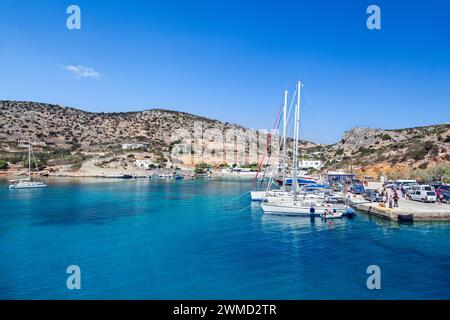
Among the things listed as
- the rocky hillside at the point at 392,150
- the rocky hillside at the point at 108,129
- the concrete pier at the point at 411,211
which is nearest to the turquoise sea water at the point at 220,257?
the concrete pier at the point at 411,211

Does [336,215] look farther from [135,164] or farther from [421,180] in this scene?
[135,164]

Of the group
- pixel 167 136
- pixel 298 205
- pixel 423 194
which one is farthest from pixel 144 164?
pixel 423 194

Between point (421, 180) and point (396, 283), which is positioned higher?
point (421, 180)

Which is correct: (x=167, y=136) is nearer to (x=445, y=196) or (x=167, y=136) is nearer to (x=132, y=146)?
(x=132, y=146)
